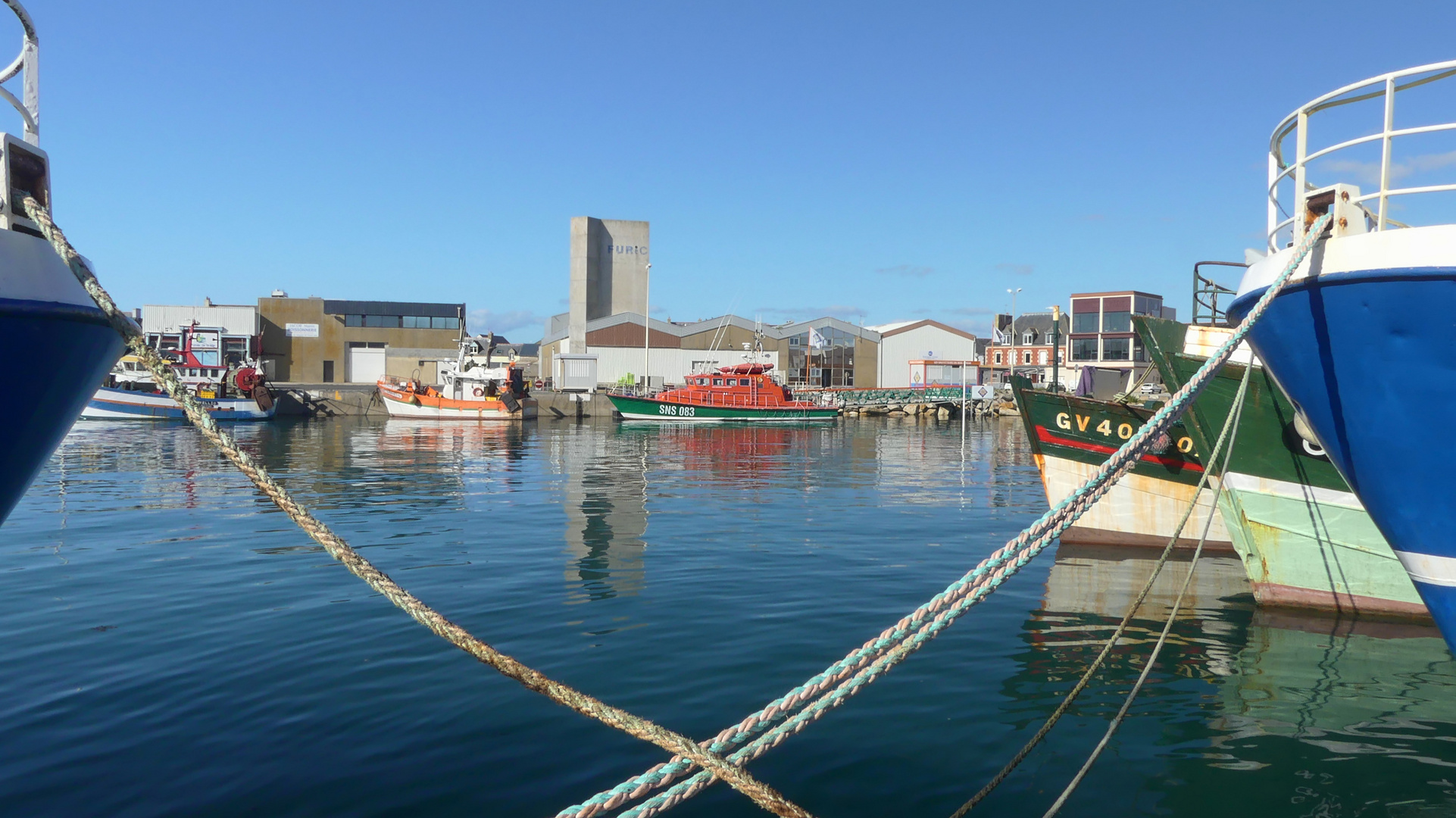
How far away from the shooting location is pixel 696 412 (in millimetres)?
44812

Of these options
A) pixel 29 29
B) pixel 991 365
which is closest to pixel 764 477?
pixel 29 29

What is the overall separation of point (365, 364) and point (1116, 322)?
60313 millimetres

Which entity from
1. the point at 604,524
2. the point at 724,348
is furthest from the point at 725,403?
the point at 604,524

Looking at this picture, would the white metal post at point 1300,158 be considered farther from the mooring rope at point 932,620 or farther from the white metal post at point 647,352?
the white metal post at point 647,352

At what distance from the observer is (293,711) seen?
5.72m

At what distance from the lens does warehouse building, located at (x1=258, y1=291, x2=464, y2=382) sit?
62188 mm

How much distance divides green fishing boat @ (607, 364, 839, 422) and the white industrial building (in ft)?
60.4

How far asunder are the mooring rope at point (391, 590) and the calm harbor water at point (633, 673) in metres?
1.53

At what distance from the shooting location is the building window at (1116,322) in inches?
2842

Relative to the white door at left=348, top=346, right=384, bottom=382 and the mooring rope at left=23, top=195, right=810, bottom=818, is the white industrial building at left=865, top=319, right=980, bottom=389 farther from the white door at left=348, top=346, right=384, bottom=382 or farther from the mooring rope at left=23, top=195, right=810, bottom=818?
the mooring rope at left=23, top=195, right=810, bottom=818

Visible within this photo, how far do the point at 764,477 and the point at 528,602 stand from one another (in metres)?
12.3

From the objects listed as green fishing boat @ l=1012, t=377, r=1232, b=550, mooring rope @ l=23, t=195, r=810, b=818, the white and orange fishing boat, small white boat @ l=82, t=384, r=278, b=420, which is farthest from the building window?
mooring rope @ l=23, t=195, r=810, b=818

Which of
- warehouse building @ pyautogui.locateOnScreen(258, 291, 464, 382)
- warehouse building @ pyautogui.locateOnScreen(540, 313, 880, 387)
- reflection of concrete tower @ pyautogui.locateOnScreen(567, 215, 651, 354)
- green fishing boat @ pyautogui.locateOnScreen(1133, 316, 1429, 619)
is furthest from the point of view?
reflection of concrete tower @ pyautogui.locateOnScreen(567, 215, 651, 354)

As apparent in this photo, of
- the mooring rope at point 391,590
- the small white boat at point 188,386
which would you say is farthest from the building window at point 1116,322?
the mooring rope at point 391,590
